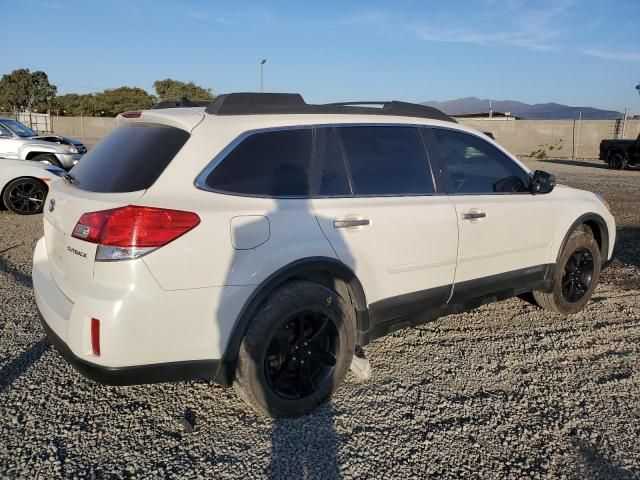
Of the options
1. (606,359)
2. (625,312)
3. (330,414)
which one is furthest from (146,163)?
(625,312)

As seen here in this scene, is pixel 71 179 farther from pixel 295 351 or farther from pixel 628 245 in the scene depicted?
pixel 628 245

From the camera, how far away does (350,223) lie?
3252 mm

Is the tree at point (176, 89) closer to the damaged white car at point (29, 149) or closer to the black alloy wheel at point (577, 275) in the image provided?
the damaged white car at point (29, 149)

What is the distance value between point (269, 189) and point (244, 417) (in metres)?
1.31

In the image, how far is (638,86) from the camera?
140 feet

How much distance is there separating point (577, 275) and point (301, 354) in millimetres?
3009

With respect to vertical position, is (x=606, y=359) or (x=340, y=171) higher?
(x=340, y=171)

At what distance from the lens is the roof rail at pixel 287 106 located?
3197 millimetres

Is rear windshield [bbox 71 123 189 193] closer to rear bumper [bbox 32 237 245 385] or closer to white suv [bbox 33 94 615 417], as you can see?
white suv [bbox 33 94 615 417]

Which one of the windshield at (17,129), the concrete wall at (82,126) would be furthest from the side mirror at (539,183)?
the concrete wall at (82,126)

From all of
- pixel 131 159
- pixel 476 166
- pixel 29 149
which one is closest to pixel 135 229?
pixel 131 159

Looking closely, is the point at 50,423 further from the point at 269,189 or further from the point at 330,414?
the point at 269,189

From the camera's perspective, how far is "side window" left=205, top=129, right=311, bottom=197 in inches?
117

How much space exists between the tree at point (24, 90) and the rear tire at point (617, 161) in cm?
6420
